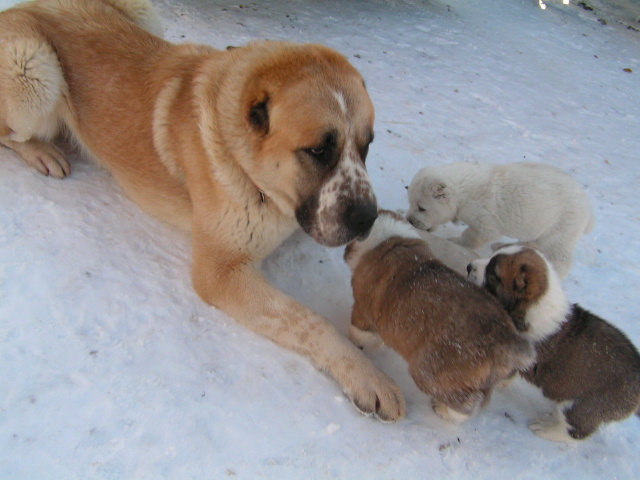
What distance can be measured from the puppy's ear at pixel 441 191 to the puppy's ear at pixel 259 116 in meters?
1.42

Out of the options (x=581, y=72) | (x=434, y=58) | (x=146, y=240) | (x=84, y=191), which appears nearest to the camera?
(x=146, y=240)

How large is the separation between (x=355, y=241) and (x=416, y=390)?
0.80 meters

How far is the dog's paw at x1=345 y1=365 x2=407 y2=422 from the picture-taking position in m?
2.05

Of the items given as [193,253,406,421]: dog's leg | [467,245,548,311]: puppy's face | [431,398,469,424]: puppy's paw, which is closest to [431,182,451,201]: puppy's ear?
[467,245,548,311]: puppy's face

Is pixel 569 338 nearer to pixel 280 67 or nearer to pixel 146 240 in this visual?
pixel 280 67

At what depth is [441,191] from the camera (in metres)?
3.07

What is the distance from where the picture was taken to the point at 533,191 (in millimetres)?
2883

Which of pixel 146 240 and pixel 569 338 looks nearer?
pixel 569 338

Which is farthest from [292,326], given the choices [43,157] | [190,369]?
[43,157]

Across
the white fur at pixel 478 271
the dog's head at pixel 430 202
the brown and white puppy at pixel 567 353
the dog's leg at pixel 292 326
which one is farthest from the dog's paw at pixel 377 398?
the dog's head at pixel 430 202

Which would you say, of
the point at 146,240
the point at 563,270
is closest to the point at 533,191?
the point at 563,270

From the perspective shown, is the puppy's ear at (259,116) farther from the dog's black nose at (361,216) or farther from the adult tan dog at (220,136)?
the dog's black nose at (361,216)

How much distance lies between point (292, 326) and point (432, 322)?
0.68 m

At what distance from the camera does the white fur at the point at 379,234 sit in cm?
241
